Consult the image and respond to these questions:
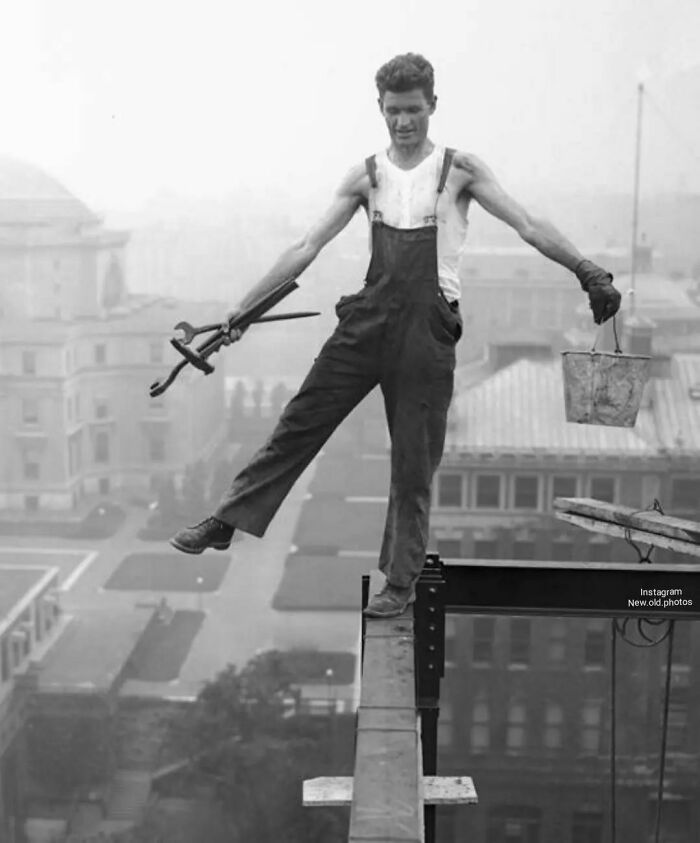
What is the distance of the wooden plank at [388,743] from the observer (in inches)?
114

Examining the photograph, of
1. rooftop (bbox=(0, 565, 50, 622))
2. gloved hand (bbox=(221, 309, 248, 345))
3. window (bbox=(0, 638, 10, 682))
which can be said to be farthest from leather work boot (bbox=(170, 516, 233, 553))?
rooftop (bbox=(0, 565, 50, 622))

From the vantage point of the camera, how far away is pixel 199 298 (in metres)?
30.5

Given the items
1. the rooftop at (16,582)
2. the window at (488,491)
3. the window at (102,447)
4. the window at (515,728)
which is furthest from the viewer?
the window at (102,447)

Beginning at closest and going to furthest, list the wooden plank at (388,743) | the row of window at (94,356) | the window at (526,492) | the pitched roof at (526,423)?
the wooden plank at (388,743)
the pitched roof at (526,423)
the window at (526,492)
the row of window at (94,356)

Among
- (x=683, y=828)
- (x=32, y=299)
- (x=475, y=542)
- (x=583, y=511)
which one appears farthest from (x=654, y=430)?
(x=583, y=511)

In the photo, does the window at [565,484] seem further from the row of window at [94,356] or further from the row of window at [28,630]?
the row of window at [28,630]

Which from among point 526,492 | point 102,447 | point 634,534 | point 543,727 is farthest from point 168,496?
point 634,534

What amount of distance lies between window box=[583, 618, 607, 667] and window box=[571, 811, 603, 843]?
327cm

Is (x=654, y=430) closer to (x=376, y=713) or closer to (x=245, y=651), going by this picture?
(x=245, y=651)

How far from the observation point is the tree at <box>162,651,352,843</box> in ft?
89.8

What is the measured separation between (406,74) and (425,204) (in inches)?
18.4

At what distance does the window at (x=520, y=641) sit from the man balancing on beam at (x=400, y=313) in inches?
835

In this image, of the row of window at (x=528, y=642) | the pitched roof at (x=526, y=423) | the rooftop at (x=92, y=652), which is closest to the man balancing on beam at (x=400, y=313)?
the pitched roof at (x=526, y=423)

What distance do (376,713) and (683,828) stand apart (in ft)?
84.3
